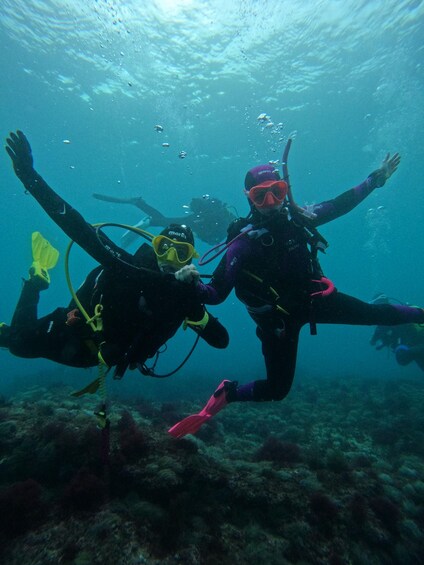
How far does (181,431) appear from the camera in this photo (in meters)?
4.80

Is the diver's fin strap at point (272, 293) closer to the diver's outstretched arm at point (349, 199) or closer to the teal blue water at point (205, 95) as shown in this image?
the diver's outstretched arm at point (349, 199)

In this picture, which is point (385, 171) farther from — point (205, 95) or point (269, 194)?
point (205, 95)

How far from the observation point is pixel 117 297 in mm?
3678

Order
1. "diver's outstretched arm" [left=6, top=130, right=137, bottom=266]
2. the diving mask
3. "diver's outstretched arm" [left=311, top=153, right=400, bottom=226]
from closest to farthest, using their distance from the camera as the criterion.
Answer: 1. "diver's outstretched arm" [left=6, top=130, right=137, bottom=266]
2. the diving mask
3. "diver's outstretched arm" [left=311, top=153, right=400, bottom=226]

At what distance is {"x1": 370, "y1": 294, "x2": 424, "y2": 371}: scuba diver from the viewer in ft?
36.4

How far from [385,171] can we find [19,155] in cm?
634

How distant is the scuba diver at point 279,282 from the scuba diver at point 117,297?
0.89 metres

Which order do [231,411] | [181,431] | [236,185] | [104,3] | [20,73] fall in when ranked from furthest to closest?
[236,185] → [20,73] → [104,3] → [231,411] → [181,431]

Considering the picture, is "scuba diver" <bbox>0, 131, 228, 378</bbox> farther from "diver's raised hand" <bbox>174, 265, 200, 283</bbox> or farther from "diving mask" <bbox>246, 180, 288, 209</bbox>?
"diving mask" <bbox>246, 180, 288, 209</bbox>

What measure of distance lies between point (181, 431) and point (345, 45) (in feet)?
82.8

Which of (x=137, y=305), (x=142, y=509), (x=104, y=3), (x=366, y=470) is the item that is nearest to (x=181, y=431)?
(x=142, y=509)

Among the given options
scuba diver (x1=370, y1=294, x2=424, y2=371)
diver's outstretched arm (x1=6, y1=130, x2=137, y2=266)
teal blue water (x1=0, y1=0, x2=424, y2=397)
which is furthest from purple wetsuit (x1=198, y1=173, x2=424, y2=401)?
teal blue water (x1=0, y1=0, x2=424, y2=397)

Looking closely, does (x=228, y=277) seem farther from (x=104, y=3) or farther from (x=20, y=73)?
(x=20, y=73)

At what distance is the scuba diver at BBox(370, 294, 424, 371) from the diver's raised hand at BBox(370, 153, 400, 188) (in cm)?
615
